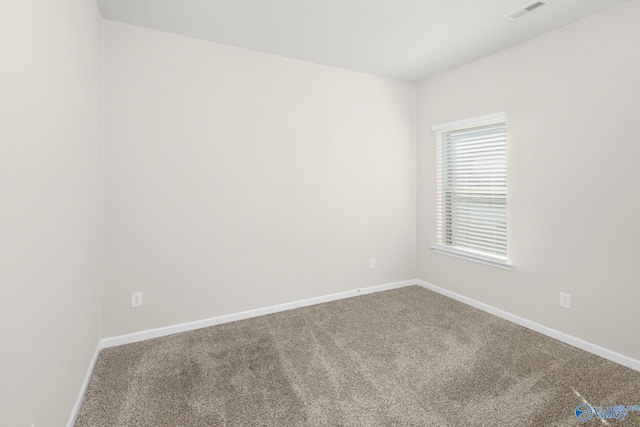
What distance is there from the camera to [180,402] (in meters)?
1.76

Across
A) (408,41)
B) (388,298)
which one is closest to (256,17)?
(408,41)

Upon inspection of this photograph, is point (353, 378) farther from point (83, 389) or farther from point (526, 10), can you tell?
point (526, 10)

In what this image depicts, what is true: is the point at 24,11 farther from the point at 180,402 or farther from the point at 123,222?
the point at 180,402

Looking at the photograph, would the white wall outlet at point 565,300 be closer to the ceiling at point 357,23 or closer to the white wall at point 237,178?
the white wall at point 237,178

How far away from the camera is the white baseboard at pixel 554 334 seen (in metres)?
2.16

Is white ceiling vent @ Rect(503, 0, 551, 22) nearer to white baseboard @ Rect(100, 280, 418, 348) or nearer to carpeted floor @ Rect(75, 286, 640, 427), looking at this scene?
carpeted floor @ Rect(75, 286, 640, 427)

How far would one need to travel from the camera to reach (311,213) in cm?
323

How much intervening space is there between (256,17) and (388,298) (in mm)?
3028

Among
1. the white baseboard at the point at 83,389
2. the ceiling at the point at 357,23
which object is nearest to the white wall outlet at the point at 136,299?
the white baseboard at the point at 83,389

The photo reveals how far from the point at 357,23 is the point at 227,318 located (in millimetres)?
2827

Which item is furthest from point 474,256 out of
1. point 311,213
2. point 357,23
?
point 357,23

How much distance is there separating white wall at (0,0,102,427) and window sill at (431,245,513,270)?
3.36 m

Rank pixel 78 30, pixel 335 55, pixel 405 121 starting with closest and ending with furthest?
pixel 78 30 < pixel 335 55 < pixel 405 121

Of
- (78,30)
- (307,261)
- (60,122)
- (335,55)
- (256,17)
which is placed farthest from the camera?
(307,261)
